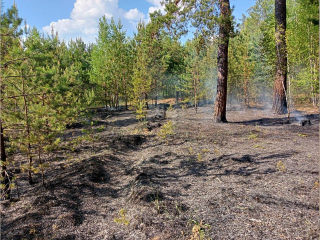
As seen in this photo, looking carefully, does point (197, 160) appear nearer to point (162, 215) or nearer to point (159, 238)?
point (162, 215)

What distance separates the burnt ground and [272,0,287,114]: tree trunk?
3.72 m

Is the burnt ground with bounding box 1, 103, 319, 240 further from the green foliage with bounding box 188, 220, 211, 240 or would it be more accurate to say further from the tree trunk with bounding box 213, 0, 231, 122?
the tree trunk with bounding box 213, 0, 231, 122

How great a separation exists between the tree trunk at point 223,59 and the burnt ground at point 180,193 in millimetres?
2892

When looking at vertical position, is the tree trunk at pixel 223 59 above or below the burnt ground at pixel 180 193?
above

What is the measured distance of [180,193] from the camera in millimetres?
4324

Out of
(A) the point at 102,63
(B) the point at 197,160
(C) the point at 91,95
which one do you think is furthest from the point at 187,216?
(A) the point at 102,63

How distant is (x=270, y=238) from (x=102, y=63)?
19.5m

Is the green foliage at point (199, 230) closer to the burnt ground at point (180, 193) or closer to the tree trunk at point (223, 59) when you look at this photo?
the burnt ground at point (180, 193)

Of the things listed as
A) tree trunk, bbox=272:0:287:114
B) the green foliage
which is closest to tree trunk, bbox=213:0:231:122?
tree trunk, bbox=272:0:287:114

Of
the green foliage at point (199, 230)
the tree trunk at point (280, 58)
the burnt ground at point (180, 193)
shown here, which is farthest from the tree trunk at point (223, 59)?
the green foliage at point (199, 230)

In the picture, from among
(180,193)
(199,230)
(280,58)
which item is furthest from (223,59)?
(199,230)

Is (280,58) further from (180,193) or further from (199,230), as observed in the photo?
(199,230)

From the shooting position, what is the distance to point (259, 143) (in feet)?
23.7

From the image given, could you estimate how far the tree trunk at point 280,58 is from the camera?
31.5 ft
